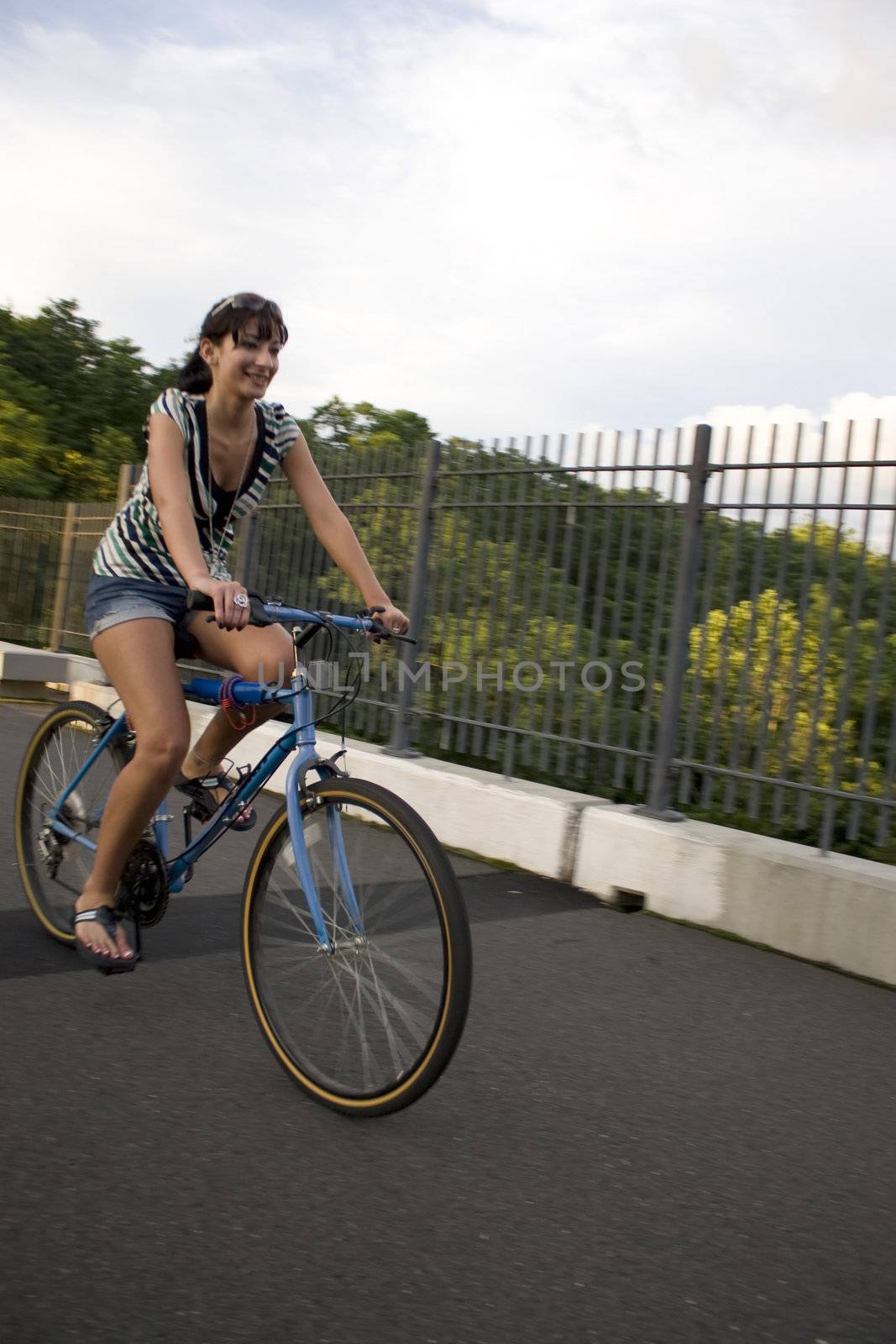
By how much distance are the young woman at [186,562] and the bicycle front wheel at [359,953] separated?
46 cm

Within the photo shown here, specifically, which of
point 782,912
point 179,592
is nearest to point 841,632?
point 782,912

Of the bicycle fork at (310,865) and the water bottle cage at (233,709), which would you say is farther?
the water bottle cage at (233,709)

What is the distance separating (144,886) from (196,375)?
1.42 metres

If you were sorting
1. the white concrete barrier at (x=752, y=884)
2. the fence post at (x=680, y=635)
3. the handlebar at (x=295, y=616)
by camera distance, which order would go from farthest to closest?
1. the fence post at (x=680, y=635)
2. the white concrete barrier at (x=752, y=884)
3. the handlebar at (x=295, y=616)

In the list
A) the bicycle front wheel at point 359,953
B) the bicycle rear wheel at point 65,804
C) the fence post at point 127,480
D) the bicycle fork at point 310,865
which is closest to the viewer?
the bicycle front wheel at point 359,953

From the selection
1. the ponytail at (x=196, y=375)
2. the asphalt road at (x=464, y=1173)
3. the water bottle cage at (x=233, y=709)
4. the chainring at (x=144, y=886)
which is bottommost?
the asphalt road at (x=464, y=1173)

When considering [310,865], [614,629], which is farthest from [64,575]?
[310,865]

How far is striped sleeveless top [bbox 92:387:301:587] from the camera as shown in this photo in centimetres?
347

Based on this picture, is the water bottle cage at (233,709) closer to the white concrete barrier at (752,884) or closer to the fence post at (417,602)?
the white concrete barrier at (752,884)

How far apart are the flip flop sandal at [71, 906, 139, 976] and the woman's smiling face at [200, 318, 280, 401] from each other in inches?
58.3

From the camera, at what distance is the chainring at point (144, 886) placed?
3.59 meters

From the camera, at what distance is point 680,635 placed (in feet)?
18.7

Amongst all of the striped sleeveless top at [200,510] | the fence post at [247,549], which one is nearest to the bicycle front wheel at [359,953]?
the striped sleeveless top at [200,510]

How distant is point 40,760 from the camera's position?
431 centimetres
